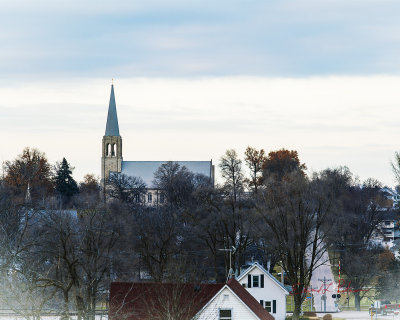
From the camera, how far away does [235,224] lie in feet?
299

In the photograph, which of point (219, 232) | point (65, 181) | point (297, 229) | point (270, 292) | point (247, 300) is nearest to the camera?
point (247, 300)

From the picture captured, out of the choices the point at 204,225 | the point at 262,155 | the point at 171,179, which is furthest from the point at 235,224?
the point at 262,155

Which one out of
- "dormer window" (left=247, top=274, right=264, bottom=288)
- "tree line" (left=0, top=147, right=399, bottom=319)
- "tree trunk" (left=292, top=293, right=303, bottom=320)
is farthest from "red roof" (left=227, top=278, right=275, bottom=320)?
Answer: "dormer window" (left=247, top=274, right=264, bottom=288)

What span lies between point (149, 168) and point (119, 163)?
8855 mm

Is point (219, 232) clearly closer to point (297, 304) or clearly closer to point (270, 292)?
point (270, 292)

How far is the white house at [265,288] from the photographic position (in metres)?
75.0

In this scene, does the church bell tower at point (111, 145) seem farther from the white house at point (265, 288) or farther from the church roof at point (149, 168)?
the white house at point (265, 288)

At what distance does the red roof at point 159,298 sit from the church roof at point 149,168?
124750 millimetres

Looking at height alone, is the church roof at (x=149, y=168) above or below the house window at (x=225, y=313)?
above

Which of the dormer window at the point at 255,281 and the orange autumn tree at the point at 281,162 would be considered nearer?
the dormer window at the point at 255,281

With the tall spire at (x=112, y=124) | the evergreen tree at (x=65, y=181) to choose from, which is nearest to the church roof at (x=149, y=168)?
the tall spire at (x=112, y=124)

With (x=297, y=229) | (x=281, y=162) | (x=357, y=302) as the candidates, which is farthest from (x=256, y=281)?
(x=281, y=162)

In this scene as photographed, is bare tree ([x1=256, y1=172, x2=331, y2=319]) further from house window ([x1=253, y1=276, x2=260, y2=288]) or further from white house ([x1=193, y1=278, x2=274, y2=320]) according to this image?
white house ([x1=193, y1=278, x2=274, y2=320])

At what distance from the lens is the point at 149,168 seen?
183 metres
